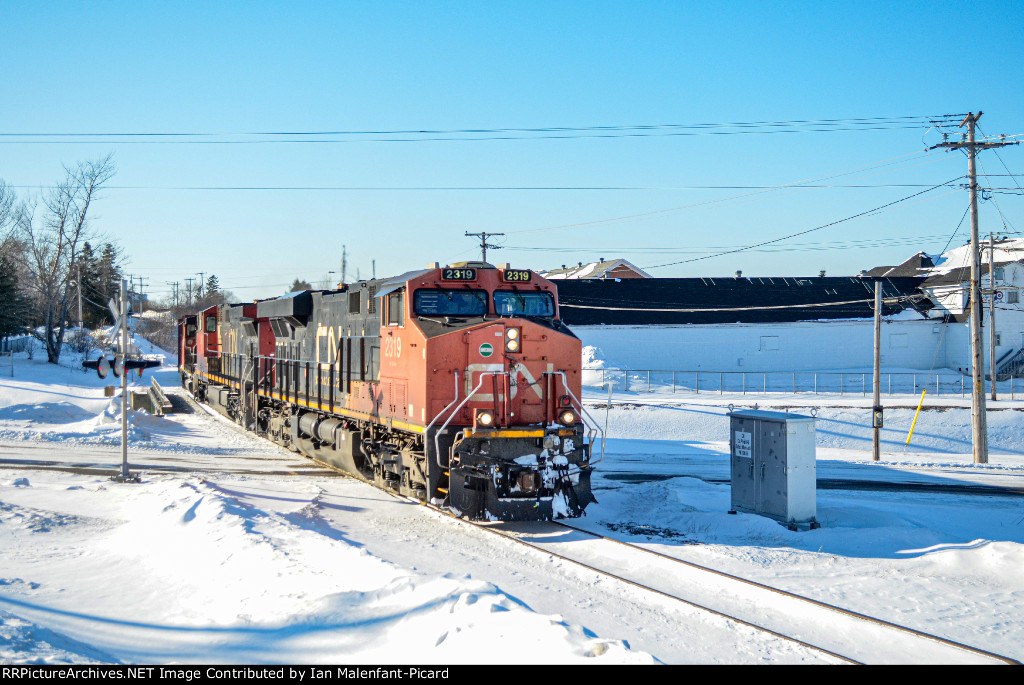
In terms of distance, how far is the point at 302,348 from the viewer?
1859 centimetres

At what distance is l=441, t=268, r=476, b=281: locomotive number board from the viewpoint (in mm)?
12297

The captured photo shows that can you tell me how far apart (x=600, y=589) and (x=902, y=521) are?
6695 mm

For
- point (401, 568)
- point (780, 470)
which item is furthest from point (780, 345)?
point (401, 568)

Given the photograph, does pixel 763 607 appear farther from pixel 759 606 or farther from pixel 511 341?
pixel 511 341

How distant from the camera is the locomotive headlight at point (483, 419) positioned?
36.6 feet

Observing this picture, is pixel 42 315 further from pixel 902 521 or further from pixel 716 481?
pixel 902 521

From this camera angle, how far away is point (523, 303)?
1274 centimetres

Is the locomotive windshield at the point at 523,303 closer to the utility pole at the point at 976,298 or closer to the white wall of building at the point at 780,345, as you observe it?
the utility pole at the point at 976,298

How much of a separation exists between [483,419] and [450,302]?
7.07 feet

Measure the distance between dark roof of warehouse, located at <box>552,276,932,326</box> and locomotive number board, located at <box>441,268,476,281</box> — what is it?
36524mm

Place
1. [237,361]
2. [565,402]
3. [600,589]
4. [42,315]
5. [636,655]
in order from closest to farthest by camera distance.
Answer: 1. [636,655]
2. [600,589]
3. [565,402]
4. [237,361]
5. [42,315]

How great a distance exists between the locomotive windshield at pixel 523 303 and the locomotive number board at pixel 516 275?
0.60 feet

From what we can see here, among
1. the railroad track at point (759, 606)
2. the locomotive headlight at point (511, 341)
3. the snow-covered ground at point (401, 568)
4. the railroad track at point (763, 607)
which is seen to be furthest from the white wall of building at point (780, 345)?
Answer: the railroad track at point (763, 607)
